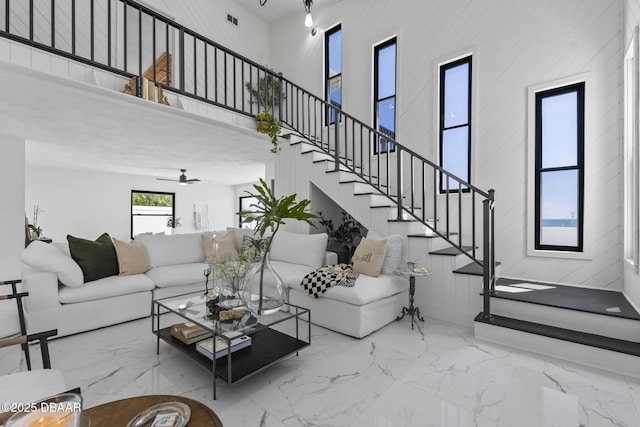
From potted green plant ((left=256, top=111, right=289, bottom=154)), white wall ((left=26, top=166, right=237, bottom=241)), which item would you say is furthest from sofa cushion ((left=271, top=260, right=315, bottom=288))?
white wall ((left=26, top=166, right=237, bottom=241))

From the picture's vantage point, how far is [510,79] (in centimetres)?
403

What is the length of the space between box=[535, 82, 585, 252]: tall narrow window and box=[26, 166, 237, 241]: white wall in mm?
8762

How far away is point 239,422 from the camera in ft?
5.74

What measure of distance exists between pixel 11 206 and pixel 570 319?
6.92 meters

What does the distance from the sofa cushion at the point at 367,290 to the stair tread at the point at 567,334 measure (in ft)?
2.76

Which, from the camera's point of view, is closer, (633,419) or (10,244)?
(633,419)

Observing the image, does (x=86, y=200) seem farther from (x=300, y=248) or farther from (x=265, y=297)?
(x=265, y=297)

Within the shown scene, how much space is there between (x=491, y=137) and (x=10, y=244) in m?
6.91

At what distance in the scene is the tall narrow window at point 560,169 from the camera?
11.8ft

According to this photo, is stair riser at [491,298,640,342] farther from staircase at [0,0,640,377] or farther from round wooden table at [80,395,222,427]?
round wooden table at [80,395,222,427]

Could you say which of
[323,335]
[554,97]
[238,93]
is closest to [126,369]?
[323,335]

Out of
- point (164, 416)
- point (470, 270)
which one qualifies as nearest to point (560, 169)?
point (470, 270)

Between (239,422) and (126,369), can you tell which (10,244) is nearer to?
(126,369)

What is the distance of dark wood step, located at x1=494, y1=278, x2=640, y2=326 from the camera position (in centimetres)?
261
